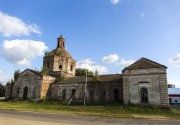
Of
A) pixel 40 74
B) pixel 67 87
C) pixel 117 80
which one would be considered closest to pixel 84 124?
pixel 117 80

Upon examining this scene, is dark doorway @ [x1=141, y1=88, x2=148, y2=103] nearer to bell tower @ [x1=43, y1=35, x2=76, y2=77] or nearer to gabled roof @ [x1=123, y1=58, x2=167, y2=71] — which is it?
gabled roof @ [x1=123, y1=58, x2=167, y2=71]

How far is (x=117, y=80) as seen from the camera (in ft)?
100

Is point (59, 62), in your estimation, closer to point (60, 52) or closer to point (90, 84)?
point (60, 52)

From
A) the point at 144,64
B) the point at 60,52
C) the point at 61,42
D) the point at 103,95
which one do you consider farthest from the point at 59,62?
the point at 144,64

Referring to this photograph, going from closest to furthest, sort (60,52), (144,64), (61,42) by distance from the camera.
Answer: (144,64)
(60,52)
(61,42)

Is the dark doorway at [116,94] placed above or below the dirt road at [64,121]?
above

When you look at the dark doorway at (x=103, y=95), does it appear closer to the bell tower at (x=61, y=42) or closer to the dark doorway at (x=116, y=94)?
the dark doorway at (x=116, y=94)

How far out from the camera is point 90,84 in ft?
108

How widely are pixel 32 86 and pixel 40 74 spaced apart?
2908 mm

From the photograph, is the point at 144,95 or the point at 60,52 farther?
the point at 60,52

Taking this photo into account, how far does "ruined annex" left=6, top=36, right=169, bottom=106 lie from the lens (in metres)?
26.1

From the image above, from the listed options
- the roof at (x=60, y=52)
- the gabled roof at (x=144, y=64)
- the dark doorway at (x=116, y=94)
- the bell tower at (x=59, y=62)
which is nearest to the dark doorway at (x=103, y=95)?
the dark doorway at (x=116, y=94)

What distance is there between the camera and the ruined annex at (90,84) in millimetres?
26128

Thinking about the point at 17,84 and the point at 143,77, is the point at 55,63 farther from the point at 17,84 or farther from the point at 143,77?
the point at 143,77
